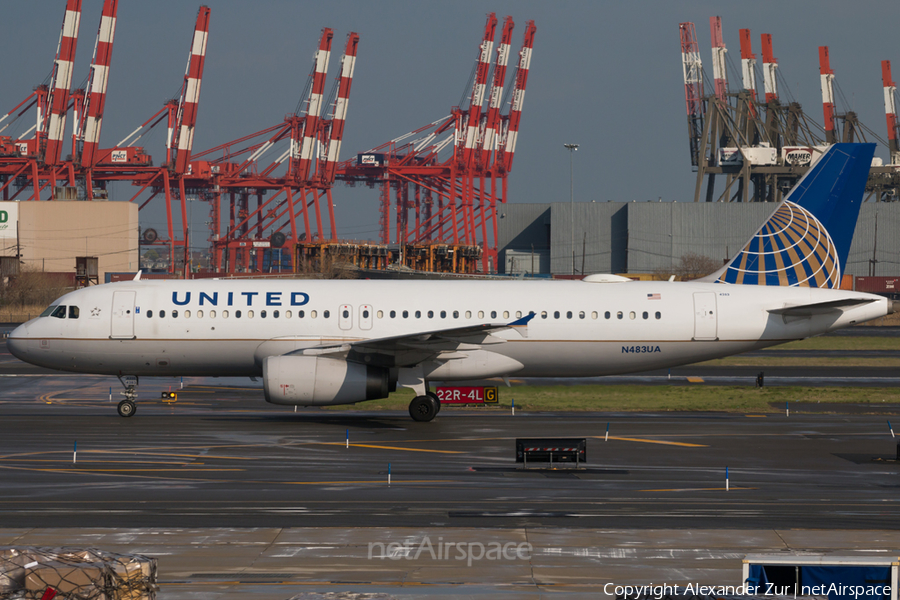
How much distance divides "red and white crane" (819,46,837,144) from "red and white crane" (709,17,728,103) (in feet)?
54.1

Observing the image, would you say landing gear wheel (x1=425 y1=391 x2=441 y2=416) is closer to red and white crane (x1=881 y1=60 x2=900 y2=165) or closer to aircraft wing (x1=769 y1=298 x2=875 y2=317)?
aircraft wing (x1=769 y1=298 x2=875 y2=317)

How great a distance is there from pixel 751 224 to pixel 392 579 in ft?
395

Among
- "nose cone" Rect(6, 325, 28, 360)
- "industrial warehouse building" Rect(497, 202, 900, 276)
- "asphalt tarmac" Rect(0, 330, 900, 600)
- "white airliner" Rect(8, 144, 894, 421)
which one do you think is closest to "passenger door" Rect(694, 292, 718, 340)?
"white airliner" Rect(8, 144, 894, 421)

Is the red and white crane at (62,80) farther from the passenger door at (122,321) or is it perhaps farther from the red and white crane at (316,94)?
the passenger door at (122,321)

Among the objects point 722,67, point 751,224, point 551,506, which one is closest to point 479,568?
point 551,506

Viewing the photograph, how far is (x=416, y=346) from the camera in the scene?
28703 mm

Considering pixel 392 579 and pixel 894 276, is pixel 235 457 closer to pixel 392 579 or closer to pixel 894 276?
pixel 392 579

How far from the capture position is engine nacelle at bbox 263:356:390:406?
27875mm

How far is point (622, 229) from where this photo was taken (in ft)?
430

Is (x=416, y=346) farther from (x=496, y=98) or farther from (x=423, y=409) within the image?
(x=496, y=98)

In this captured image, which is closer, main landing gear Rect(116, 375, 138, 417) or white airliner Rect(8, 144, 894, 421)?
white airliner Rect(8, 144, 894, 421)

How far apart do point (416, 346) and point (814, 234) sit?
15.1m

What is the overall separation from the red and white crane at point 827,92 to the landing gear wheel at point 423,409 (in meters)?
144

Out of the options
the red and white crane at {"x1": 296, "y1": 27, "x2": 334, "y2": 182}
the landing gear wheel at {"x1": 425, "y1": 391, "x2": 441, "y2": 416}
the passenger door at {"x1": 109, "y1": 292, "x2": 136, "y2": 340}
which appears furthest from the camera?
the red and white crane at {"x1": 296, "y1": 27, "x2": 334, "y2": 182}
